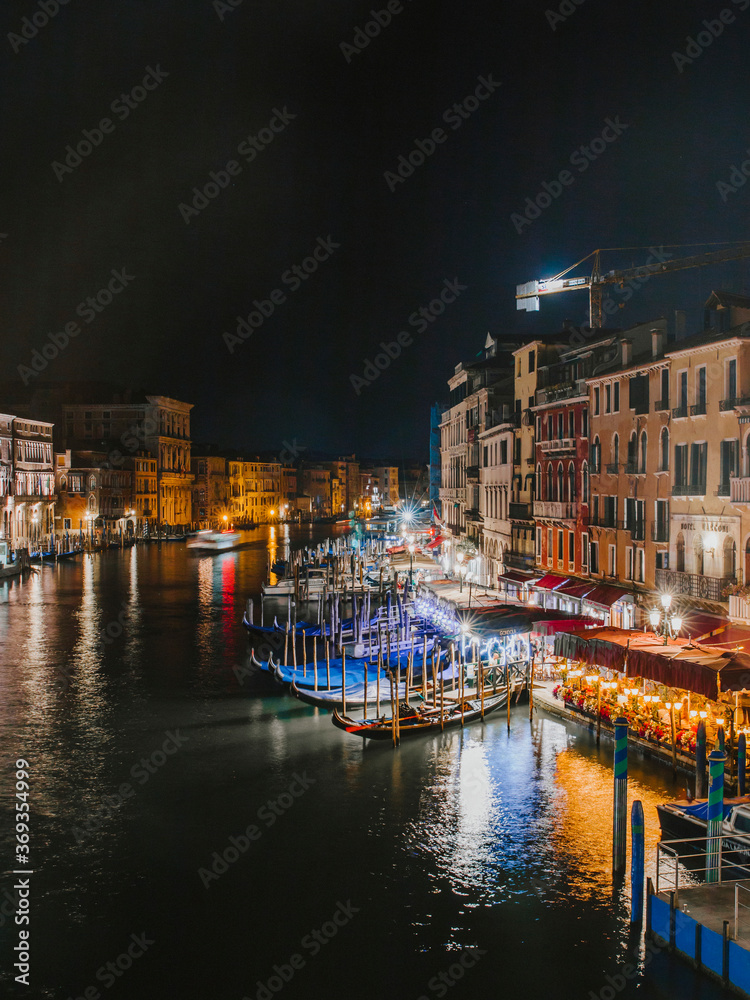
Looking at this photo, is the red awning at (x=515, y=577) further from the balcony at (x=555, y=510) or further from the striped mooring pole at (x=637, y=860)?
the striped mooring pole at (x=637, y=860)

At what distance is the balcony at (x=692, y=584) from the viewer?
23375 mm

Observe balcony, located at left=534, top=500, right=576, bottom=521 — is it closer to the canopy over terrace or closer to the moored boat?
the canopy over terrace

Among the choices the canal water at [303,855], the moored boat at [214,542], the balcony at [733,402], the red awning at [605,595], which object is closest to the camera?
the canal water at [303,855]

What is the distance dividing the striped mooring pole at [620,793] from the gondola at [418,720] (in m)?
8.36

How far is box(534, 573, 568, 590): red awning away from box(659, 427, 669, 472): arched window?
6.97m

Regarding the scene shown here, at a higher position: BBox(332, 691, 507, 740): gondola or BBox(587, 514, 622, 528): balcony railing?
BBox(587, 514, 622, 528): balcony railing

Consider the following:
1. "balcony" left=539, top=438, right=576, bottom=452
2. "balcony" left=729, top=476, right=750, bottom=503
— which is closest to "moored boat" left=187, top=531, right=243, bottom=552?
"balcony" left=539, top=438, right=576, bottom=452

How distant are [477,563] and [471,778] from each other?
30006 mm

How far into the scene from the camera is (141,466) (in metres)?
103

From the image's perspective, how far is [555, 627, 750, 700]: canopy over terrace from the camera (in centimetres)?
1739

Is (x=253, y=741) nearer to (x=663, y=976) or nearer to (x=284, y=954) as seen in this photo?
(x=284, y=954)

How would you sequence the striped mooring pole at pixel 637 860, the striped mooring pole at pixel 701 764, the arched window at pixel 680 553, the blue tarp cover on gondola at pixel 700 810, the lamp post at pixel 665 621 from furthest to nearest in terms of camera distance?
the arched window at pixel 680 553, the lamp post at pixel 665 621, the striped mooring pole at pixel 701 764, the blue tarp cover on gondola at pixel 700 810, the striped mooring pole at pixel 637 860

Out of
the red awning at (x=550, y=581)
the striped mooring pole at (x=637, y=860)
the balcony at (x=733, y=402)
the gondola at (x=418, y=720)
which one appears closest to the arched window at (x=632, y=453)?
the balcony at (x=733, y=402)

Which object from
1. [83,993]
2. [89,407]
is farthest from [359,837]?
[89,407]
